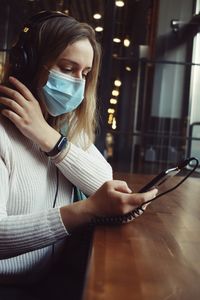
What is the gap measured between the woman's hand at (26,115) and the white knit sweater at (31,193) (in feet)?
0.09

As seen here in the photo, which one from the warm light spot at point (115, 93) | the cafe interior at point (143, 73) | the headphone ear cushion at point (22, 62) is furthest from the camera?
the warm light spot at point (115, 93)

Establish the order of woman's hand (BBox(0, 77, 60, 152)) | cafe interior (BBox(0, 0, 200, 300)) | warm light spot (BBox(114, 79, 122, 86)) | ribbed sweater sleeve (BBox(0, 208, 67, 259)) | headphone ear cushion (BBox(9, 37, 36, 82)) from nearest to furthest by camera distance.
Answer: ribbed sweater sleeve (BBox(0, 208, 67, 259)), woman's hand (BBox(0, 77, 60, 152)), headphone ear cushion (BBox(9, 37, 36, 82)), cafe interior (BBox(0, 0, 200, 300)), warm light spot (BBox(114, 79, 122, 86))

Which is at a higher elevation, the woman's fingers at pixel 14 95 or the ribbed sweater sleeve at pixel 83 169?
the woman's fingers at pixel 14 95

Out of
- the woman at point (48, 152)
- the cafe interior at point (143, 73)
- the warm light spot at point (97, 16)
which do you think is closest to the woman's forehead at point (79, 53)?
the woman at point (48, 152)

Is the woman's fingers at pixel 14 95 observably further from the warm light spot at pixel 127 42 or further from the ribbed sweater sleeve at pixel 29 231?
the warm light spot at pixel 127 42

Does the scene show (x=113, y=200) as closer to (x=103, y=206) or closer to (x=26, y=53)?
(x=103, y=206)

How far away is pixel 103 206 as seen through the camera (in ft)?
2.78

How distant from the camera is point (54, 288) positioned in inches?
39.4

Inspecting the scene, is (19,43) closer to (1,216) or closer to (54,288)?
(1,216)

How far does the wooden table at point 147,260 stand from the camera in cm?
50

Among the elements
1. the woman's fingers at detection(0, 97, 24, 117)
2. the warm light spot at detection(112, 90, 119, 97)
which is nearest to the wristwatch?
the woman's fingers at detection(0, 97, 24, 117)

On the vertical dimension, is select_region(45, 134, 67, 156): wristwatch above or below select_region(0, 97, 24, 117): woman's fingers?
below

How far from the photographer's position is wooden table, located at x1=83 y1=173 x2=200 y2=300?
0.50 meters

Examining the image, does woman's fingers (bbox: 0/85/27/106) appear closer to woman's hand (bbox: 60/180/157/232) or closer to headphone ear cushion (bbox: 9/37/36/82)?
headphone ear cushion (bbox: 9/37/36/82)
